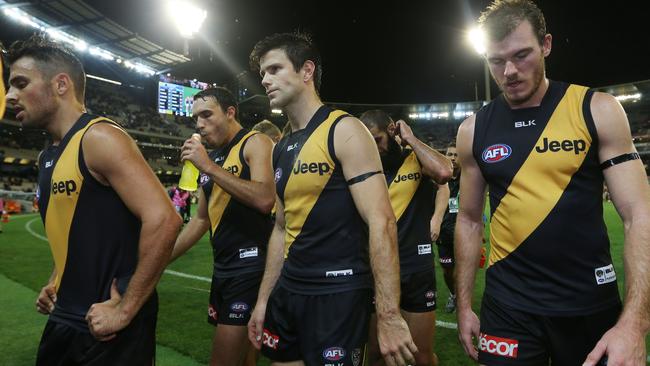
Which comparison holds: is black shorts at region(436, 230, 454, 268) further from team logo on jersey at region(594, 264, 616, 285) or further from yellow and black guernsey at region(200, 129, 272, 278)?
team logo on jersey at region(594, 264, 616, 285)

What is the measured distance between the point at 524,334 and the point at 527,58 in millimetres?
1347

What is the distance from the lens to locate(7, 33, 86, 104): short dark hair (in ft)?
8.02

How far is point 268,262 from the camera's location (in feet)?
9.95

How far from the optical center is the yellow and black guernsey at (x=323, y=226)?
255 cm

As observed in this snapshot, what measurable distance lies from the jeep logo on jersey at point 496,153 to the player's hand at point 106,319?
1972 mm

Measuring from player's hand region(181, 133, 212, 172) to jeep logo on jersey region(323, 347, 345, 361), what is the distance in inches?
66.8

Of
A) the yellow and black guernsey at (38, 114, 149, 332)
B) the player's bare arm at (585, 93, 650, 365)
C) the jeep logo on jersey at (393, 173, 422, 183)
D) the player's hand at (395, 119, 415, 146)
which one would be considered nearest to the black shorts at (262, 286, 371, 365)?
the yellow and black guernsey at (38, 114, 149, 332)

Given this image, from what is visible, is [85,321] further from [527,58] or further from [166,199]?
[527,58]

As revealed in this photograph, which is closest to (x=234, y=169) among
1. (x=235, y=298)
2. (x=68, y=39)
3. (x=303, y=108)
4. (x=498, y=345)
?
(x=235, y=298)

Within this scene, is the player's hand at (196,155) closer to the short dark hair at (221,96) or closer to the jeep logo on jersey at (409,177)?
the short dark hair at (221,96)

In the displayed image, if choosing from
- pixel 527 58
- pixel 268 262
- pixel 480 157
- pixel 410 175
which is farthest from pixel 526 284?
pixel 410 175

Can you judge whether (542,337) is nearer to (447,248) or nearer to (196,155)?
(196,155)

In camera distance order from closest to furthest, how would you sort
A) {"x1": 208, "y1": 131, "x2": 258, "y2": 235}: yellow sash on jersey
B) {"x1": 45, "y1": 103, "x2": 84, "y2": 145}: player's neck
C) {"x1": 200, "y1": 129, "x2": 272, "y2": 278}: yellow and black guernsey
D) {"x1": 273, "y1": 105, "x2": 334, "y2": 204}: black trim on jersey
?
{"x1": 45, "y1": 103, "x2": 84, "y2": 145}: player's neck < {"x1": 273, "y1": 105, "x2": 334, "y2": 204}: black trim on jersey < {"x1": 200, "y1": 129, "x2": 272, "y2": 278}: yellow and black guernsey < {"x1": 208, "y1": 131, "x2": 258, "y2": 235}: yellow sash on jersey

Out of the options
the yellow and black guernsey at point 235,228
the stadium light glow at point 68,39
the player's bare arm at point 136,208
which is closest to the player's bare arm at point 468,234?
the player's bare arm at point 136,208
